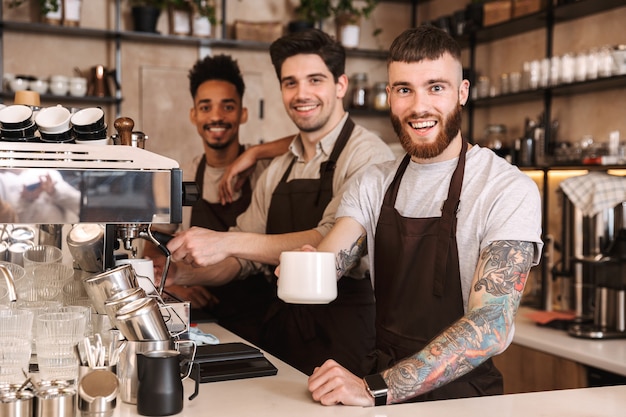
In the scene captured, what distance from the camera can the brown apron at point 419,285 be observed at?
2051 mm

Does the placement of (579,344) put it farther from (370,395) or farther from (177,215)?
(177,215)

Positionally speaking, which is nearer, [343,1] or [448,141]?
[448,141]

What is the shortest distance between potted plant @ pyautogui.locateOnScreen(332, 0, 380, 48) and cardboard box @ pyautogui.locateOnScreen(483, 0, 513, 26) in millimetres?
1108

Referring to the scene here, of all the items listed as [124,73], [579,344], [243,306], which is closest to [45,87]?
[124,73]

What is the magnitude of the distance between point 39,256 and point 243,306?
113 cm

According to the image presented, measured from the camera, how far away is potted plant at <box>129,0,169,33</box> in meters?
5.49

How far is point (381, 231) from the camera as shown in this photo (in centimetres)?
224

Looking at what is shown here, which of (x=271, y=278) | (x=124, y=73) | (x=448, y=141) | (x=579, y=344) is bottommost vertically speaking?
(x=579, y=344)

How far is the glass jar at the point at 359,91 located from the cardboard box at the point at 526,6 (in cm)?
147

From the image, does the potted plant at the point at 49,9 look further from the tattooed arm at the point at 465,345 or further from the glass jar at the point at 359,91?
the tattooed arm at the point at 465,345

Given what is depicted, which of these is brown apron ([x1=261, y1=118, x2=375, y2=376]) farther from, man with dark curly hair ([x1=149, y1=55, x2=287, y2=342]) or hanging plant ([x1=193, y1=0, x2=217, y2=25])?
hanging plant ([x1=193, y1=0, x2=217, y2=25])

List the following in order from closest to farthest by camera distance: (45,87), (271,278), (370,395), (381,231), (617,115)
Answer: (370,395)
(381,231)
(271,278)
(617,115)
(45,87)

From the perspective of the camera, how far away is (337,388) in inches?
64.4

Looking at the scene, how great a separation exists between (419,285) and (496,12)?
350 centimetres
